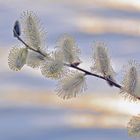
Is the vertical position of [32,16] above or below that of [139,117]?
above

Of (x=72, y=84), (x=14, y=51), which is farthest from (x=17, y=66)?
(x=72, y=84)

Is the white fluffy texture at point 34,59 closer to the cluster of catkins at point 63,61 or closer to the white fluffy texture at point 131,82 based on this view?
the cluster of catkins at point 63,61

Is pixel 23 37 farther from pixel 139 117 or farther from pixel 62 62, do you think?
pixel 139 117

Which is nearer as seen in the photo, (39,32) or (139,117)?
(139,117)

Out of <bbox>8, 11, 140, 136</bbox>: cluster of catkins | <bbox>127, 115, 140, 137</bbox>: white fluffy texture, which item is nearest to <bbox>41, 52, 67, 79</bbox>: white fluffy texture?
<bbox>8, 11, 140, 136</bbox>: cluster of catkins

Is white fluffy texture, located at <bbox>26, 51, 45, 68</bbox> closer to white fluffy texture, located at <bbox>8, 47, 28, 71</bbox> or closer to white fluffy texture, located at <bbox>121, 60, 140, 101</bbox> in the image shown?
white fluffy texture, located at <bbox>8, 47, 28, 71</bbox>

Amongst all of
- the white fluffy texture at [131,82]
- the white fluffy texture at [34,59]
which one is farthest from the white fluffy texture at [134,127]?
the white fluffy texture at [34,59]
